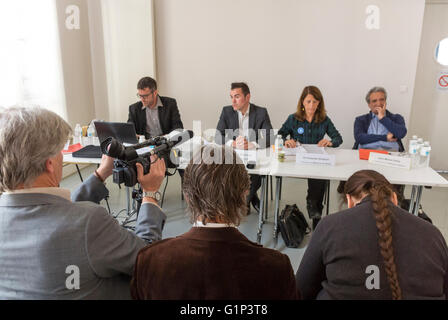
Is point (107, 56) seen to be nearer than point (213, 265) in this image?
No

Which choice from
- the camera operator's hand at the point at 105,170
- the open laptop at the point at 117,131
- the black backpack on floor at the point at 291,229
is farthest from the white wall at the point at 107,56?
the camera operator's hand at the point at 105,170

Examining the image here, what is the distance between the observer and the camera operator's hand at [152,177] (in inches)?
49.9

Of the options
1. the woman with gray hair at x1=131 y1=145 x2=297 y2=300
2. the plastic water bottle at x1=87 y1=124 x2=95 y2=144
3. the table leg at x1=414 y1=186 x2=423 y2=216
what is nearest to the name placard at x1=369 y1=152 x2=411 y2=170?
the table leg at x1=414 y1=186 x2=423 y2=216

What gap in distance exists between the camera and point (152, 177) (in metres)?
1.28

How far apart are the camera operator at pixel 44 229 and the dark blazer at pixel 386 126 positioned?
2.99 m

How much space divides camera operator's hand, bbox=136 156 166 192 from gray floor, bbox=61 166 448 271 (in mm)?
1588

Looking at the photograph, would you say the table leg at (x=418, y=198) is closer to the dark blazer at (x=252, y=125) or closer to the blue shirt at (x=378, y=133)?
the blue shirt at (x=378, y=133)

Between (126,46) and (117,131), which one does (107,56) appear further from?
(117,131)

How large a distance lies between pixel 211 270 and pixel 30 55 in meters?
3.70

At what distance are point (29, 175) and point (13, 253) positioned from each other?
22 cm

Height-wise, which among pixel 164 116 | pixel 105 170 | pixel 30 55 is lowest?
pixel 164 116

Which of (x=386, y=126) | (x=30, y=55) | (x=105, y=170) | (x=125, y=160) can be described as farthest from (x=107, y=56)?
(x=125, y=160)

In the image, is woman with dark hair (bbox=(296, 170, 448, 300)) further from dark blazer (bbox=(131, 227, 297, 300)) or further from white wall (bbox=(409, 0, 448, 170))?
white wall (bbox=(409, 0, 448, 170))

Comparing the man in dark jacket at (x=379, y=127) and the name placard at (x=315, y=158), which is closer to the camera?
the name placard at (x=315, y=158)
